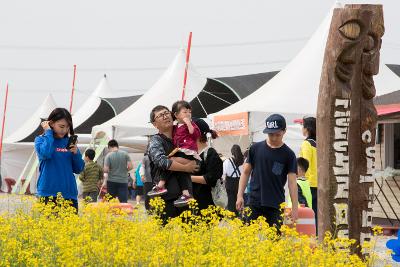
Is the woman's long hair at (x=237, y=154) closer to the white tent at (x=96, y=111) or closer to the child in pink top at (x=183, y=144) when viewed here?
the child in pink top at (x=183, y=144)

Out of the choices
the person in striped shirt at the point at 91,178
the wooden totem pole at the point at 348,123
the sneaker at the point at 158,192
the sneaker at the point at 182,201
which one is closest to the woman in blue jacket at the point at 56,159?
the sneaker at the point at 158,192

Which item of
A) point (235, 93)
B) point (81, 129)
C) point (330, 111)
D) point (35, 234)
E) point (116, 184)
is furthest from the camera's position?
point (81, 129)

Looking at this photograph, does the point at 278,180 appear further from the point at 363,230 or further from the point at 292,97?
the point at 292,97

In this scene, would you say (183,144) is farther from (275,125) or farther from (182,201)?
(275,125)

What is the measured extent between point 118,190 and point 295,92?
411cm

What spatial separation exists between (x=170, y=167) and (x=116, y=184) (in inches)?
374

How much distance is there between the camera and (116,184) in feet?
55.2

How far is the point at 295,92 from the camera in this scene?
17.9 m

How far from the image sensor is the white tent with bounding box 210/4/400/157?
1702cm

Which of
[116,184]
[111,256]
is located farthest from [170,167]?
[116,184]

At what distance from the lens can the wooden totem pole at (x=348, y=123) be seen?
800 cm

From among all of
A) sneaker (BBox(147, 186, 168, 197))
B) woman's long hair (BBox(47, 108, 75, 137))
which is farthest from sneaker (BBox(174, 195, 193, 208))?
woman's long hair (BBox(47, 108, 75, 137))

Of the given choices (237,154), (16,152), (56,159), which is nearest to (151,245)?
(56,159)

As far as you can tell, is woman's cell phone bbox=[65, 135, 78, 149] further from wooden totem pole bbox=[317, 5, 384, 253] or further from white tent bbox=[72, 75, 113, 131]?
white tent bbox=[72, 75, 113, 131]
